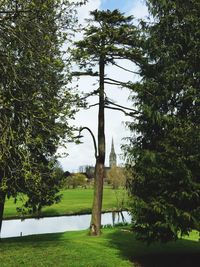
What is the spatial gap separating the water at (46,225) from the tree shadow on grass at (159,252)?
16951mm

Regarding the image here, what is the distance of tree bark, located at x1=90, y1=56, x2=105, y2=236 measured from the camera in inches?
922

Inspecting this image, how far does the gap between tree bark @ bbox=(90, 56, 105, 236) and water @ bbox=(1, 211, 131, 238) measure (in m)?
14.7

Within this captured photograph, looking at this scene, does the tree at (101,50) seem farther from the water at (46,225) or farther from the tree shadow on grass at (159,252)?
the water at (46,225)

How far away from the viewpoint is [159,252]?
18.1 meters

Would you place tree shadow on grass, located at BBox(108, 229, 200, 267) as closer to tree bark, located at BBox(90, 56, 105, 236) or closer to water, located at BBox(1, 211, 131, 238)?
tree bark, located at BBox(90, 56, 105, 236)

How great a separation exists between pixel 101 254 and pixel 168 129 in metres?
6.14

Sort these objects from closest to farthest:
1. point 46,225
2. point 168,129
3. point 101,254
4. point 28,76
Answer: point 28,76 → point 168,129 → point 101,254 → point 46,225

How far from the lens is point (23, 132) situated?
12844 millimetres

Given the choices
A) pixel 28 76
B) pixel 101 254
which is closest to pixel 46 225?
pixel 101 254

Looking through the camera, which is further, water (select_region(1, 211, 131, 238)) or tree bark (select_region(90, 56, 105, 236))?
water (select_region(1, 211, 131, 238))

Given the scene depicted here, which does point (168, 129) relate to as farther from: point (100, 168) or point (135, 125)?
point (100, 168)

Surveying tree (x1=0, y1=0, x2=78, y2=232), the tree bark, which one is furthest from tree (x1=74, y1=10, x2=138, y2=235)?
tree (x1=0, y1=0, x2=78, y2=232)

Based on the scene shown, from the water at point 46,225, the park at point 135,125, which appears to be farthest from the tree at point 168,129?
the water at point 46,225

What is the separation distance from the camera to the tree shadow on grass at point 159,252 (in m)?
16.0
